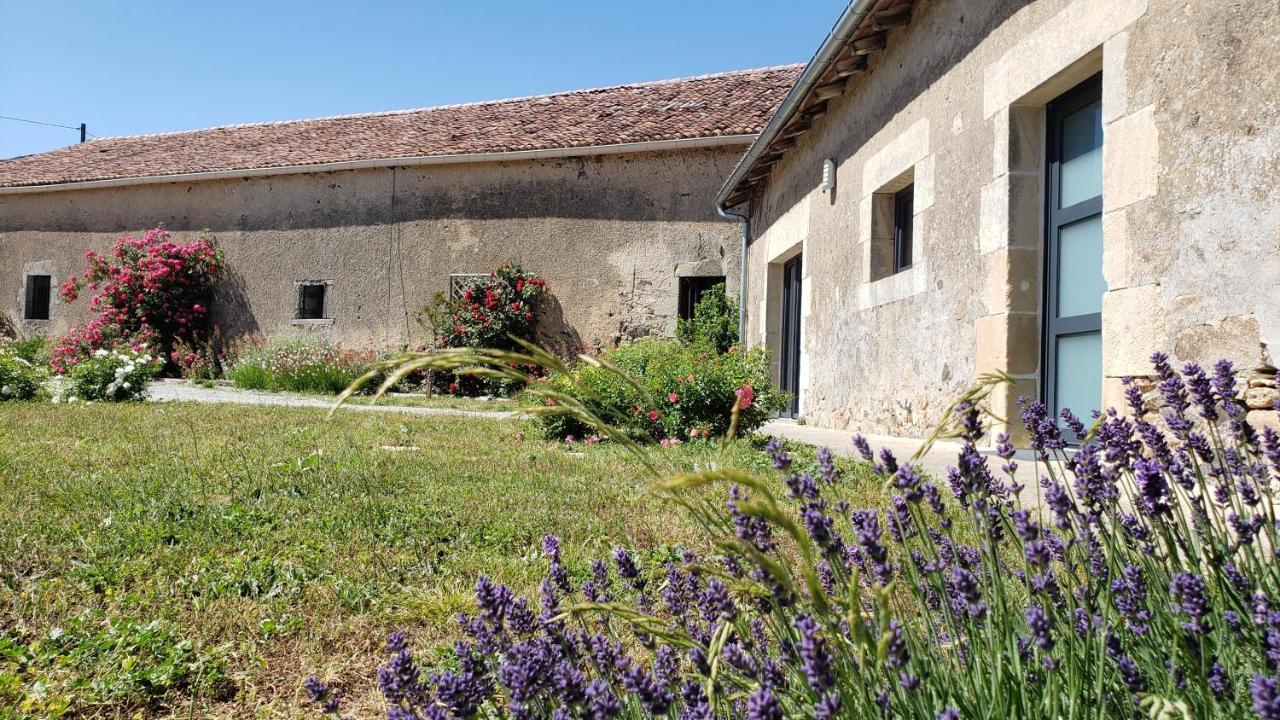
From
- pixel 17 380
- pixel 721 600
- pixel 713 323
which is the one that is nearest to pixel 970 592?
pixel 721 600

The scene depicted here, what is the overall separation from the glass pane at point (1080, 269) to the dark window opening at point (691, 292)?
8.07 metres

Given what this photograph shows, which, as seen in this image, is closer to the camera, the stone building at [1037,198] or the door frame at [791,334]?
the stone building at [1037,198]

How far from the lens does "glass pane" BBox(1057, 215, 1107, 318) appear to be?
4246 millimetres

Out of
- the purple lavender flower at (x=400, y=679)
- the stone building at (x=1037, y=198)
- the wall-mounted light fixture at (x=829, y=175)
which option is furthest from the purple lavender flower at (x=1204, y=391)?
the wall-mounted light fixture at (x=829, y=175)

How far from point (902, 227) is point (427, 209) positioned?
921cm

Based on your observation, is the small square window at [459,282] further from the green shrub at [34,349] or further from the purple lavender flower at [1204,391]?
the purple lavender flower at [1204,391]

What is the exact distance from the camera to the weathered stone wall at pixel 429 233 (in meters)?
12.4

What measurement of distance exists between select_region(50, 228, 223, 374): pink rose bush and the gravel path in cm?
131

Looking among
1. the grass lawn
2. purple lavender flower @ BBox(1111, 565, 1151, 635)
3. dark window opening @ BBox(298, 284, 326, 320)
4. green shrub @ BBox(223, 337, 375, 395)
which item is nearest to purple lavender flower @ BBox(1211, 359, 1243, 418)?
purple lavender flower @ BBox(1111, 565, 1151, 635)

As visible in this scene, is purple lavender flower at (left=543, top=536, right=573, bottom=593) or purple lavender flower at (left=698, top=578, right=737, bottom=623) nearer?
purple lavender flower at (left=698, top=578, right=737, bottom=623)

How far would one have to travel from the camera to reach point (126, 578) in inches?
101

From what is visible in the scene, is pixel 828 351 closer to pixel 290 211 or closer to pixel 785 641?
pixel 785 641

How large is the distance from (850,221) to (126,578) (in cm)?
581

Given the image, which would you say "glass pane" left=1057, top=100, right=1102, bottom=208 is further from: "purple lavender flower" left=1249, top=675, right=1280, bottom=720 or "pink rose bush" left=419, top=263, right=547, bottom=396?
"pink rose bush" left=419, top=263, right=547, bottom=396
